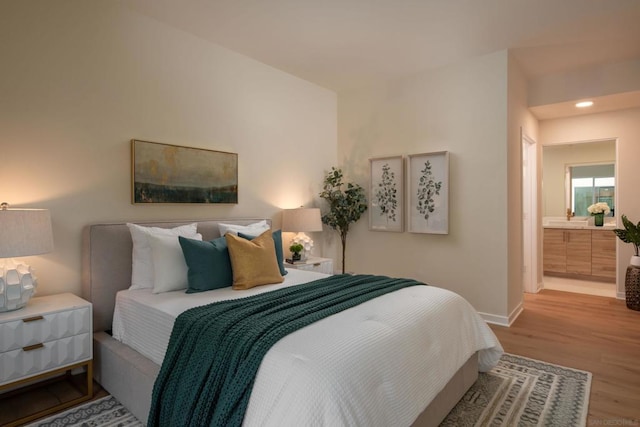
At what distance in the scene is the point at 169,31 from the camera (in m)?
3.23

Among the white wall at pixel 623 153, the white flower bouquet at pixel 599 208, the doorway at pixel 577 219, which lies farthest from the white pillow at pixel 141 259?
the white flower bouquet at pixel 599 208

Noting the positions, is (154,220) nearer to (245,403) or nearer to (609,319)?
(245,403)

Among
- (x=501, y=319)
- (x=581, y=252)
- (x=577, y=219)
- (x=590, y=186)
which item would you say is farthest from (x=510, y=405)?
(x=590, y=186)

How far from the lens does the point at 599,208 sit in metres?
6.20

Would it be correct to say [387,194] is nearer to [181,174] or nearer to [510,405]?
[181,174]

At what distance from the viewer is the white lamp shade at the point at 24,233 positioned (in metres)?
2.07

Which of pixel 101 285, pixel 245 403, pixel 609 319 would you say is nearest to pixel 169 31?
pixel 101 285

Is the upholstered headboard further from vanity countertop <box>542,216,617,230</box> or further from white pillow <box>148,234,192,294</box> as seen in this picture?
vanity countertop <box>542,216,617,230</box>

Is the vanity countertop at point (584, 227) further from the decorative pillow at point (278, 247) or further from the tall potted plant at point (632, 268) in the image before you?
the decorative pillow at point (278, 247)

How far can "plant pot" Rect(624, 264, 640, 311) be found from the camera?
14.2ft

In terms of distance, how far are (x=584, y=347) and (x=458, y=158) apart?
211 cm

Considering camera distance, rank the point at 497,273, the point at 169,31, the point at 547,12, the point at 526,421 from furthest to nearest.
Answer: the point at 497,273, the point at 169,31, the point at 547,12, the point at 526,421

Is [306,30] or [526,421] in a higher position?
[306,30]

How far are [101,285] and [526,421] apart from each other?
2.92m
